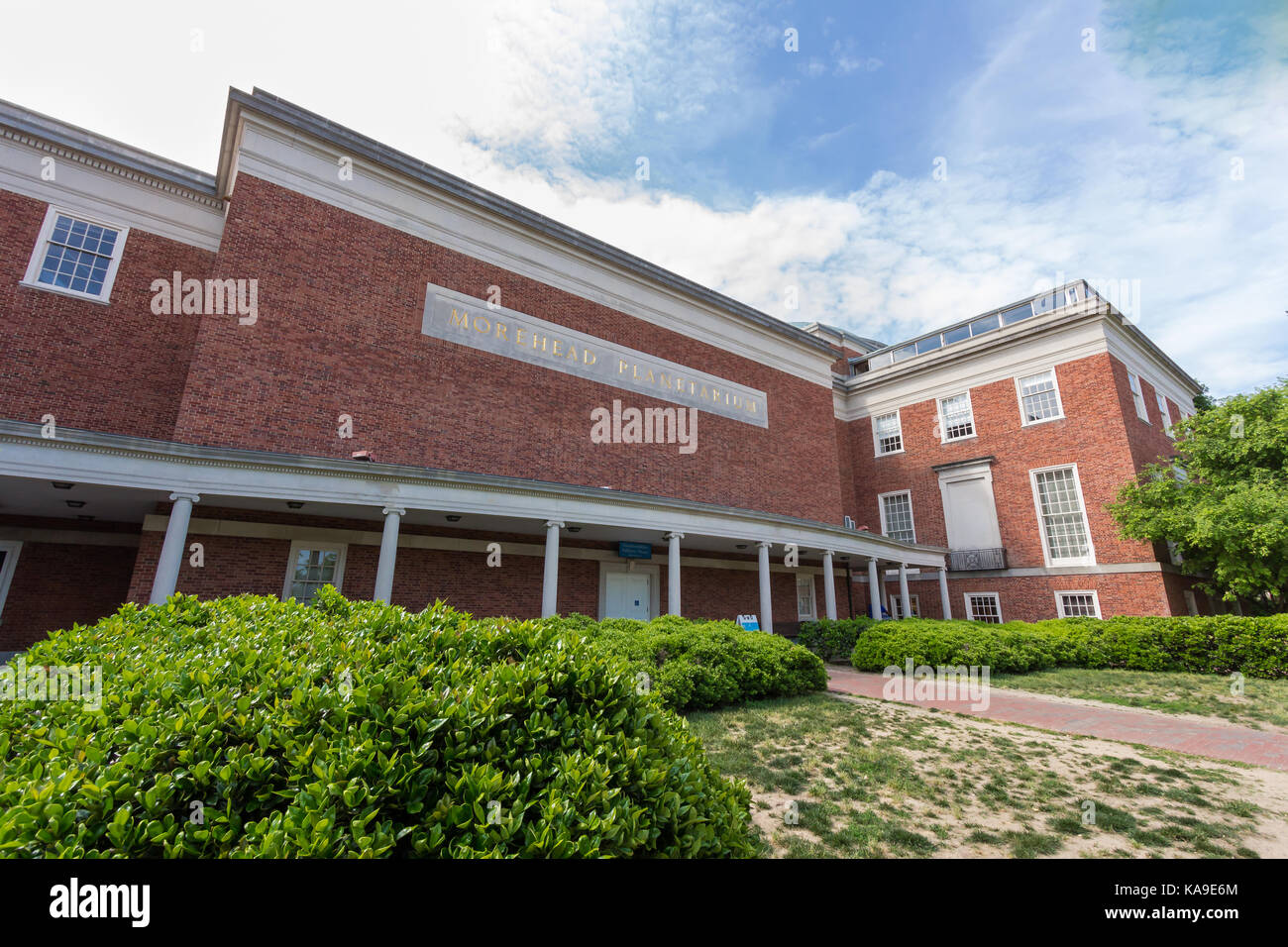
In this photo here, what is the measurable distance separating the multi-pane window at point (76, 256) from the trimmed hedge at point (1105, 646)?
2222 cm

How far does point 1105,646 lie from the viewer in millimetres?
15375

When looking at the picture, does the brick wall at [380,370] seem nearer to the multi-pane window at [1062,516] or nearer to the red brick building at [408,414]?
the red brick building at [408,414]

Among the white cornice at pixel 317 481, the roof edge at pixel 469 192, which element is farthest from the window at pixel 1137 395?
the white cornice at pixel 317 481

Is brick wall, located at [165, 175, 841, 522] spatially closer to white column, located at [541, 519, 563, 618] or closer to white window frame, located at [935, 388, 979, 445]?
white column, located at [541, 519, 563, 618]

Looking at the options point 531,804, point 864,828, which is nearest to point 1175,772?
point 864,828

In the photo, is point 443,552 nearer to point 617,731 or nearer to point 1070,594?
point 617,731

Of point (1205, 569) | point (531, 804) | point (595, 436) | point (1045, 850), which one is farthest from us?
point (1205, 569)

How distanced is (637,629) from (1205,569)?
23771 mm

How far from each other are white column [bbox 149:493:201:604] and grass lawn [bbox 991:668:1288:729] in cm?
1669

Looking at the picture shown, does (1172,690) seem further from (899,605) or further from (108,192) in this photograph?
(108,192)

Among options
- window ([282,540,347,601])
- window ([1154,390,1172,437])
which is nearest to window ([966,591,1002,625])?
window ([1154,390,1172,437])

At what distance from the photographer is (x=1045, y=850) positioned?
3.88m

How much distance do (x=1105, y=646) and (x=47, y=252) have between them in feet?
99.7

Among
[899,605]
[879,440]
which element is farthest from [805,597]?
[879,440]
